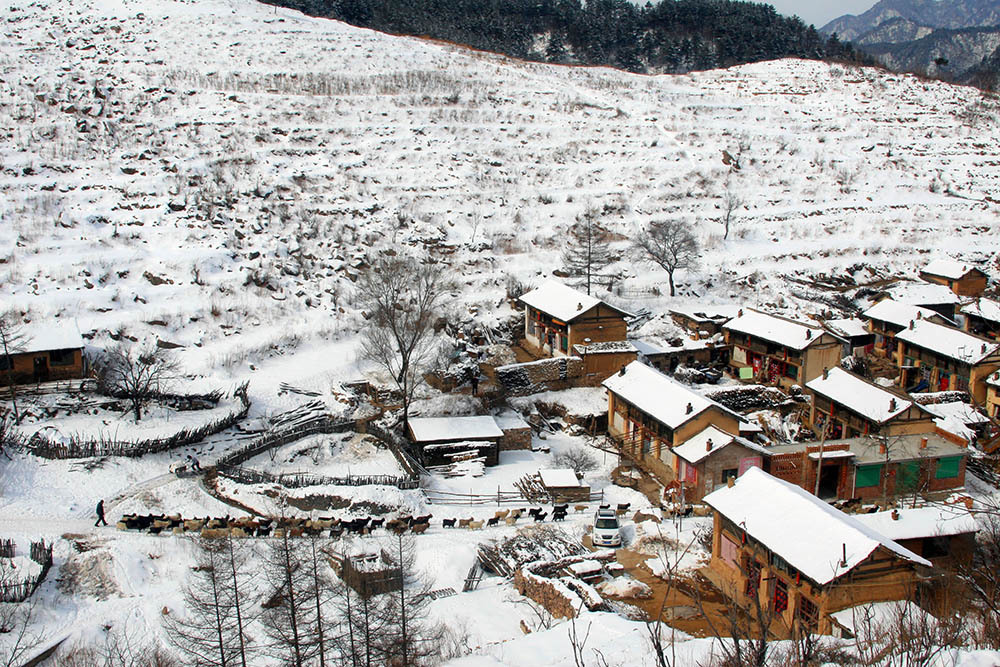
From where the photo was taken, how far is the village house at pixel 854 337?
41.4m

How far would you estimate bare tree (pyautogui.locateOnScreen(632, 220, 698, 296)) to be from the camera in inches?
1879

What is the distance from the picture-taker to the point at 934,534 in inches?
818

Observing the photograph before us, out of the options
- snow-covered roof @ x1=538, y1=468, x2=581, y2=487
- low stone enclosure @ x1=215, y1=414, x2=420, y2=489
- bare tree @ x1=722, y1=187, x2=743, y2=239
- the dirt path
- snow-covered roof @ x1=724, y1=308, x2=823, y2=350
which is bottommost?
the dirt path

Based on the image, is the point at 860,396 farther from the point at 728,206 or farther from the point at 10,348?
the point at 10,348

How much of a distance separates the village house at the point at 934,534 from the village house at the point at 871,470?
4.95 metres

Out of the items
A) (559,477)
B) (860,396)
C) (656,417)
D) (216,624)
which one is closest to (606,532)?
(559,477)

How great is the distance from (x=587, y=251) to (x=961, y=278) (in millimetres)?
23996

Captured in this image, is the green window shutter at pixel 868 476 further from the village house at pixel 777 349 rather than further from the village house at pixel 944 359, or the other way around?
the village house at pixel 944 359

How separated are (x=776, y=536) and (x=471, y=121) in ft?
175

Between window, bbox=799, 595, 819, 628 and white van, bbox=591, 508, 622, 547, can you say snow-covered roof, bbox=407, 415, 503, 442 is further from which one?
window, bbox=799, 595, 819, 628

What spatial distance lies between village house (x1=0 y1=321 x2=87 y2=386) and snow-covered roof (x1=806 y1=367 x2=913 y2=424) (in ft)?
104

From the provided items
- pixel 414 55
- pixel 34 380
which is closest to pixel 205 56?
Result: pixel 414 55

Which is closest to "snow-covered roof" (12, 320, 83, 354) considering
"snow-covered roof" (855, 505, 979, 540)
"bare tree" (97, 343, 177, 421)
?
"bare tree" (97, 343, 177, 421)

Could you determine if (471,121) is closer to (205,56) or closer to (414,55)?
(414,55)
